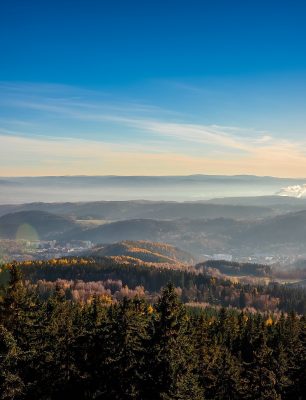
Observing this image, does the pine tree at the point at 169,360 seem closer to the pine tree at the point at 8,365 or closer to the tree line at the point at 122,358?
the tree line at the point at 122,358

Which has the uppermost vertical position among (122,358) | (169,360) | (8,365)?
(169,360)

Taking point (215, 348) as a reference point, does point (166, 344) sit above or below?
above

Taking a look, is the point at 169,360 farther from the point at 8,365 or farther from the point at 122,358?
the point at 8,365

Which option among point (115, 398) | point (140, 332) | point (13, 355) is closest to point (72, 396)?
point (115, 398)

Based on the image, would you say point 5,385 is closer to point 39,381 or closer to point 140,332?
point 39,381

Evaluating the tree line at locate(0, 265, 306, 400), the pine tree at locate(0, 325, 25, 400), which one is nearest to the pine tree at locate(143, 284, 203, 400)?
the tree line at locate(0, 265, 306, 400)

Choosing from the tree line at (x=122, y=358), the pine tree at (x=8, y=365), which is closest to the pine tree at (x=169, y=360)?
the tree line at (x=122, y=358)

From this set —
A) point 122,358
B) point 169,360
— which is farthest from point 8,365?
point 169,360

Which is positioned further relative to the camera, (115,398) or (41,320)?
(41,320)

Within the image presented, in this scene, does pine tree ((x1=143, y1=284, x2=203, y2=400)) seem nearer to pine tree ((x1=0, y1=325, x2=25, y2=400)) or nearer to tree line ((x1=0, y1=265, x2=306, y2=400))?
tree line ((x1=0, y1=265, x2=306, y2=400))

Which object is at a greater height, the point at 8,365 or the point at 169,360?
the point at 169,360

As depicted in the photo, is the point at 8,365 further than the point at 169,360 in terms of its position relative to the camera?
Yes
